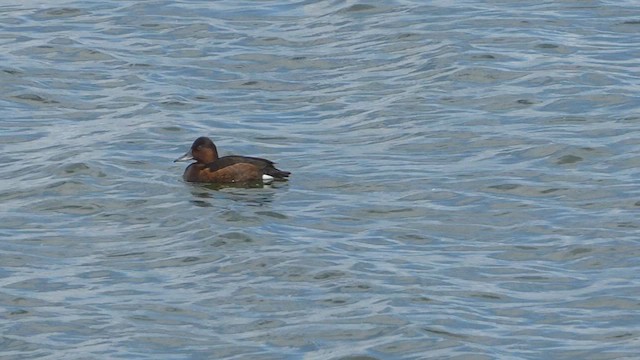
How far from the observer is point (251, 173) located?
53.1 ft

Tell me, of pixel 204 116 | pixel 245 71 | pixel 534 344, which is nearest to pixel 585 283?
pixel 534 344

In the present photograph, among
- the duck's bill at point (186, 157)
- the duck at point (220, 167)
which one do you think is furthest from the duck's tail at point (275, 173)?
the duck's bill at point (186, 157)

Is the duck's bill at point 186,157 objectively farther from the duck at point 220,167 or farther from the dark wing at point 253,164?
the dark wing at point 253,164

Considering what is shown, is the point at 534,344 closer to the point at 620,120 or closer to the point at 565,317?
the point at 565,317

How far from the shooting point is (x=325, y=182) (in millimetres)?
15977

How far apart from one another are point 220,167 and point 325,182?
1042 mm

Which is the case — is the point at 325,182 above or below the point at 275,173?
below

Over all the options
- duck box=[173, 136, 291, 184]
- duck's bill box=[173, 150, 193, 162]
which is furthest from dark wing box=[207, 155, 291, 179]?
duck's bill box=[173, 150, 193, 162]

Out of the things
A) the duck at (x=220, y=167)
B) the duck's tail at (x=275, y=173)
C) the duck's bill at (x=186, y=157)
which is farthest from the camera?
the duck's bill at (x=186, y=157)

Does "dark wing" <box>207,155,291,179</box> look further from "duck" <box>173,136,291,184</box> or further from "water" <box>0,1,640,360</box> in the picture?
"water" <box>0,1,640,360</box>

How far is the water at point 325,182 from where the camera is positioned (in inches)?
479

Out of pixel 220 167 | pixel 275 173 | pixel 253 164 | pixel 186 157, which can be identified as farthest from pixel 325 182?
pixel 186 157

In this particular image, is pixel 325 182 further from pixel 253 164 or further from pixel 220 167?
pixel 220 167

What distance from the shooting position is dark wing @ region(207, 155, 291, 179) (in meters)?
16.0
